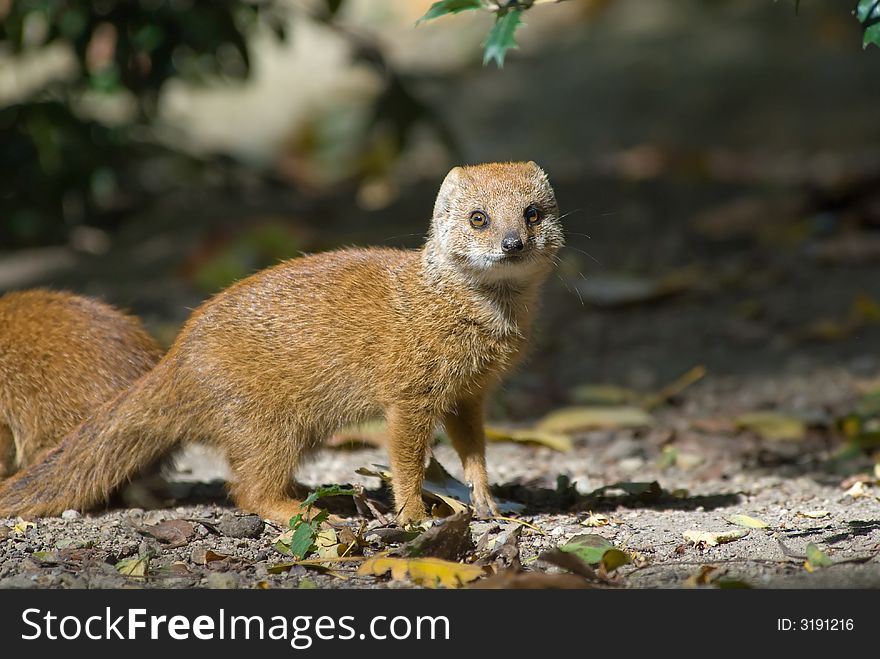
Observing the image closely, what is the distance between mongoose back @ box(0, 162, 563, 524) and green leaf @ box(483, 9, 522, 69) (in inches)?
21.1

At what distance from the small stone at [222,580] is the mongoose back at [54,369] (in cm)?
123

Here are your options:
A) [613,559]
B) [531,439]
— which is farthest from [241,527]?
[531,439]

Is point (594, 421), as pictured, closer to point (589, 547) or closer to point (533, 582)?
point (589, 547)

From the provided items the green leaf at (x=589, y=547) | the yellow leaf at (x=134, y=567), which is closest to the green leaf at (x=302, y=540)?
the yellow leaf at (x=134, y=567)

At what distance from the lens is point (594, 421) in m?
6.34

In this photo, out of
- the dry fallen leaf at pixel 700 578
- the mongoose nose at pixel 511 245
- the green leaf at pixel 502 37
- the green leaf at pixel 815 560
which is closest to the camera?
the dry fallen leaf at pixel 700 578

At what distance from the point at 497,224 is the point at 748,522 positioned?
148cm

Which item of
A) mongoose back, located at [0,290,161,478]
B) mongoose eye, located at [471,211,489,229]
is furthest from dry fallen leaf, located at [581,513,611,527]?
mongoose back, located at [0,290,161,478]

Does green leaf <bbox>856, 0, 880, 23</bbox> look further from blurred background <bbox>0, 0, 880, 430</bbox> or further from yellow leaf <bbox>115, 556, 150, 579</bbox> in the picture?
yellow leaf <bbox>115, 556, 150, 579</bbox>

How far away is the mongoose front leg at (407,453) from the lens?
180 inches

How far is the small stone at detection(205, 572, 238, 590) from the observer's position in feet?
12.7

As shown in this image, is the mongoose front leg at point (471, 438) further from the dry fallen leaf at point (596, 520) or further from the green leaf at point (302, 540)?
the green leaf at point (302, 540)

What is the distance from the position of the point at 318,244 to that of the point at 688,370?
2.90 metres
